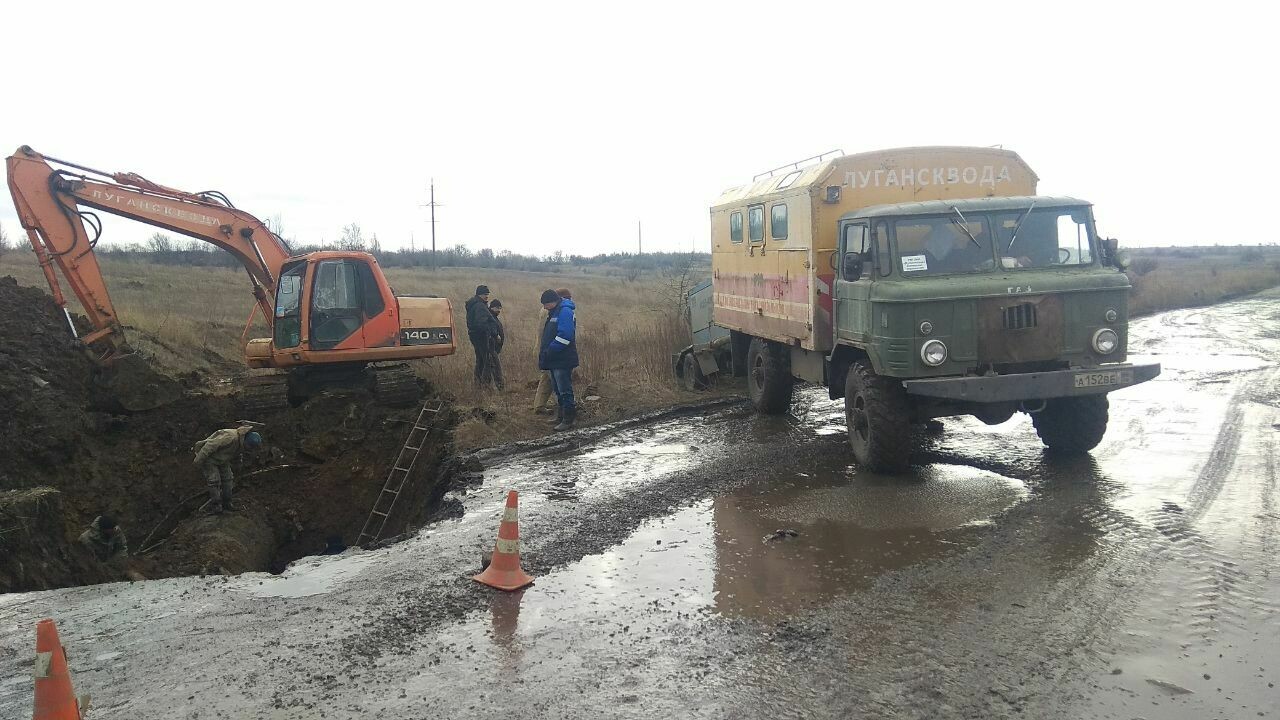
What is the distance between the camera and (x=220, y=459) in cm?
963

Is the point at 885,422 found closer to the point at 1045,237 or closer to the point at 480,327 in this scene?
the point at 1045,237

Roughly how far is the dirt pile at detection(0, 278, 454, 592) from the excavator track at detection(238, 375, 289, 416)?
0.46 ft

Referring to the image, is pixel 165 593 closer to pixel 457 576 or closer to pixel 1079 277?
pixel 457 576

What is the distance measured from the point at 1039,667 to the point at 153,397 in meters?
11.2

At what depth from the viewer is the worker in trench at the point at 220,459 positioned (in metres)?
9.42

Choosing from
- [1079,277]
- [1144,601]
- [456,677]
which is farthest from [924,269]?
[456,677]

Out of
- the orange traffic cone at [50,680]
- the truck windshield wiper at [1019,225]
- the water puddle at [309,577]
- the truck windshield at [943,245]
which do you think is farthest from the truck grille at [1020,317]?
the orange traffic cone at [50,680]

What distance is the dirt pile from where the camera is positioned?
9469 mm

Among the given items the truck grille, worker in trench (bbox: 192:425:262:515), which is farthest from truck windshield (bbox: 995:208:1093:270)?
worker in trench (bbox: 192:425:262:515)

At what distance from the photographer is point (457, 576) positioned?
636 centimetres

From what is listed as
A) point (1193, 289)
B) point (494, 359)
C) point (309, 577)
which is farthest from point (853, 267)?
point (1193, 289)

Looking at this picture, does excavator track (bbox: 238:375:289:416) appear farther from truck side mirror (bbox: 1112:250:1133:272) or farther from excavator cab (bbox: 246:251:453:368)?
truck side mirror (bbox: 1112:250:1133:272)

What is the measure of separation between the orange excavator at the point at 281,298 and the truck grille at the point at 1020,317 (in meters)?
7.93

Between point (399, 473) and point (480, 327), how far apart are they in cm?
344
